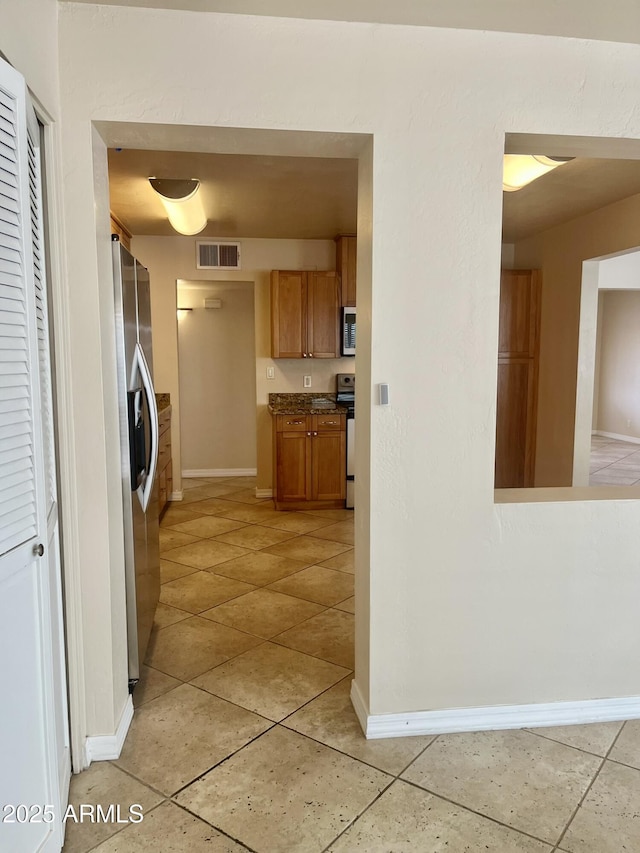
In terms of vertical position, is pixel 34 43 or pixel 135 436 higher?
pixel 34 43

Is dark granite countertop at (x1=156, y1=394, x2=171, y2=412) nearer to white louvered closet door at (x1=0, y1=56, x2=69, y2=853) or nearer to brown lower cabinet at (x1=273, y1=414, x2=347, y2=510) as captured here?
brown lower cabinet at (x1=273, y1=414, x2=347, y2=510)

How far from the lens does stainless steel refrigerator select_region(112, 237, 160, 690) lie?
2.34 metres

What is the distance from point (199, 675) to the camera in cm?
279

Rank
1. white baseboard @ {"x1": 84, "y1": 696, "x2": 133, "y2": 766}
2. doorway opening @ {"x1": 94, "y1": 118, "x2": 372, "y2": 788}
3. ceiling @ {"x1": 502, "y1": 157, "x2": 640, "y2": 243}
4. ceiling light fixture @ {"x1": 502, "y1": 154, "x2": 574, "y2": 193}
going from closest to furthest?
white baseboard @ {"x1": 84, "y1": 696, "x2": 133, "y2": 766}
doorway opening @ {"x1": 94, "y1": 118, "x2": 372, "y2": 788}
ceiling light fixture @ {"x1": 502, "y1": 154, "x2": 574, "y2": 193}
ceiling @ {"x1": 502, "y1": 157, "x2": 640, "y2": 243}

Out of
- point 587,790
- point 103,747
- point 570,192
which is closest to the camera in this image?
point 587,790

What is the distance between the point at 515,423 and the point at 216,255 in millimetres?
3366

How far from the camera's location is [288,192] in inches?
165

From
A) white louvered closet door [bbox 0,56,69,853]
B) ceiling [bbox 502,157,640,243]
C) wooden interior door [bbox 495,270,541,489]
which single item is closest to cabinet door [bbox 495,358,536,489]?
wooden interior door [bbox 495,270,541,489]

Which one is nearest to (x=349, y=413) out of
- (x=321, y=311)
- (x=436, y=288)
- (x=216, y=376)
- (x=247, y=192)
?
(x=321, y=311)

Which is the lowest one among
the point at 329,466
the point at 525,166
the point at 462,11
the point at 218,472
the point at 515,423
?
the point at 218,472

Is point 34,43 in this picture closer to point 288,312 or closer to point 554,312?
point 288,312

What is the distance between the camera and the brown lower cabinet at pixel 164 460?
5.44 meters

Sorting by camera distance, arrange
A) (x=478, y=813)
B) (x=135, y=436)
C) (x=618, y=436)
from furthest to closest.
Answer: (x=618, y=436), (x=135, y=436), (x=478, y=813)

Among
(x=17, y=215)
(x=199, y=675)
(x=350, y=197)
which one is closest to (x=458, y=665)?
(x=199, y=675)
